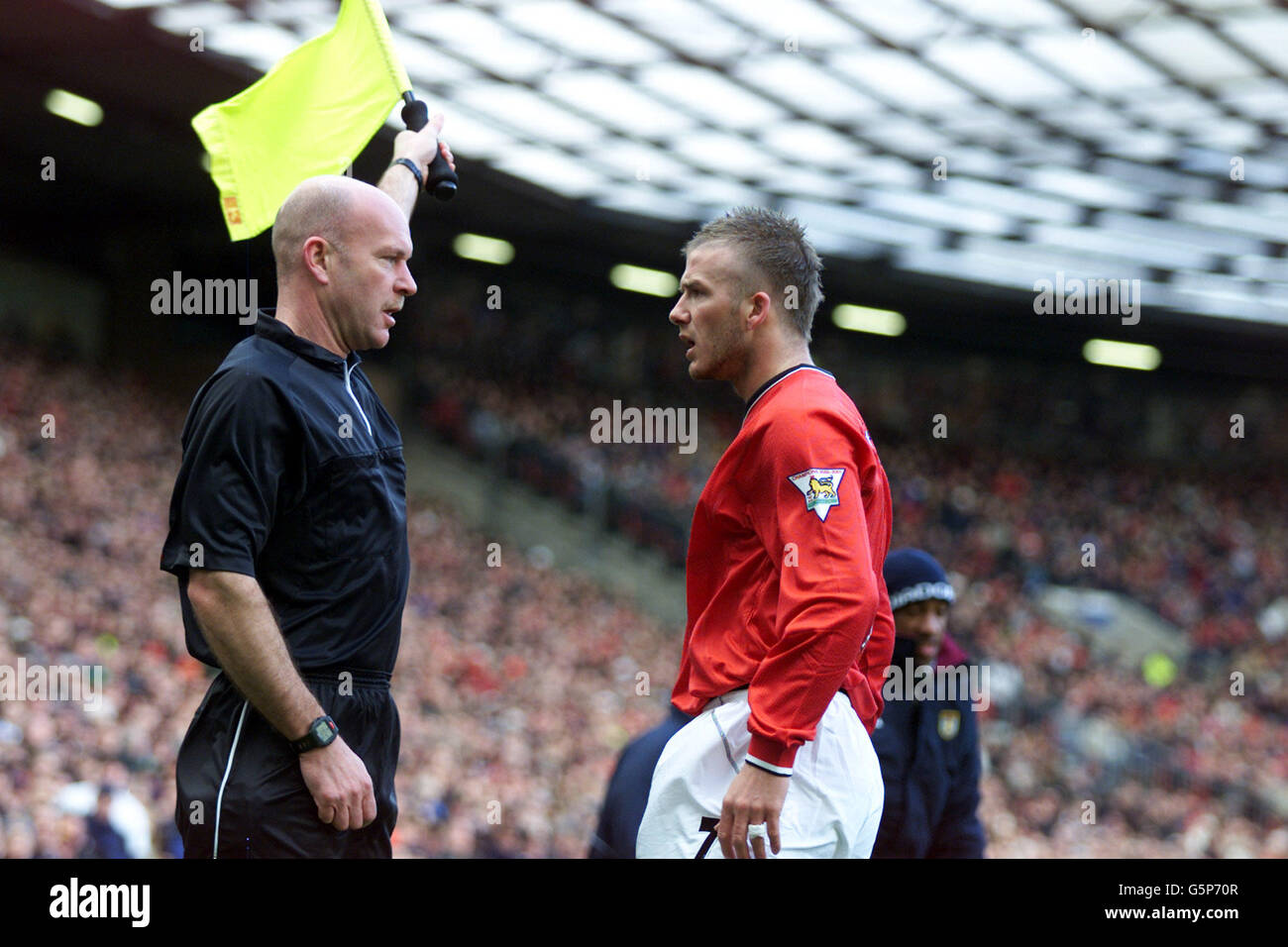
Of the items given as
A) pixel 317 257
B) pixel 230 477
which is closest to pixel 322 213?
pixel 317 257

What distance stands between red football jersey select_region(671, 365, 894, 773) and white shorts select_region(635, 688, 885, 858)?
8cm

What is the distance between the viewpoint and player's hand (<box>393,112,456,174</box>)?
354cm

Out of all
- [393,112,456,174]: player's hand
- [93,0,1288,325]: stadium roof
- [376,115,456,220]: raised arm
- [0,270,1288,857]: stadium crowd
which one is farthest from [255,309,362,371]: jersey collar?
[93,0,1288,325]: stadium roof

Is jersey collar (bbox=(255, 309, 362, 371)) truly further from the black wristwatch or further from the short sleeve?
the black wristwatch

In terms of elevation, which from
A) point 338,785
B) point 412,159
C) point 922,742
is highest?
point 412,159

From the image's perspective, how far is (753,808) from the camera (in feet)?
8.70

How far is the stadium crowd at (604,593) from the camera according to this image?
11.9m

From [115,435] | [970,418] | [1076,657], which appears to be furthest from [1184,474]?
[115,435]

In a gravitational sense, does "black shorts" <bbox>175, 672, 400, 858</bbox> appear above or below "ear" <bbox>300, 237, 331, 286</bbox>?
below

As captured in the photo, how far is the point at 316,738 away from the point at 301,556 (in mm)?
364

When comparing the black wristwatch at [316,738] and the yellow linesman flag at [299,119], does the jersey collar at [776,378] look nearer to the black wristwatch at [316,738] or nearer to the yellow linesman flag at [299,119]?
the black wristwatch at [316,738]

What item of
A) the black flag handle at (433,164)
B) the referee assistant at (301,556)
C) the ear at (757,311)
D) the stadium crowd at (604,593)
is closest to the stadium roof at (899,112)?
the stadium crowd at (604,593)

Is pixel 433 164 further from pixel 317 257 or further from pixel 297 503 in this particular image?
pixel 297 503

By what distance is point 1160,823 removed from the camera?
15.6 m
